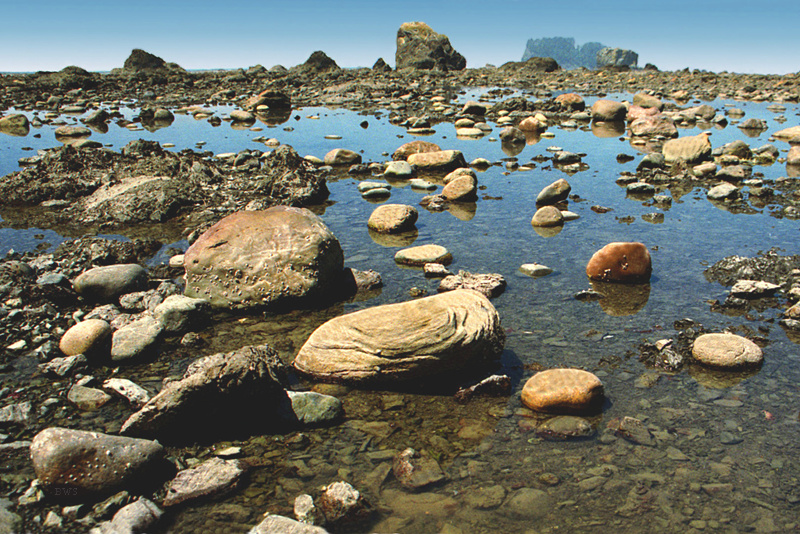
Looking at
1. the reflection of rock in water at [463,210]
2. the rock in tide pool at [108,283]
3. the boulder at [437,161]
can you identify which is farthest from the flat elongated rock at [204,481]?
the boulder at [437,161]

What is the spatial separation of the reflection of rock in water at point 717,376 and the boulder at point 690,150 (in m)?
10.4

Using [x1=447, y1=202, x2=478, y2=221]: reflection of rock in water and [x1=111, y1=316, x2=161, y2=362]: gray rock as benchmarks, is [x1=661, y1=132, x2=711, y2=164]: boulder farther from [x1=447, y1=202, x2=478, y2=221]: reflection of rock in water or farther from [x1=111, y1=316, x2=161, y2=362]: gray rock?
[x1=111, y1=316, x2=161, y2=362]: gray rock

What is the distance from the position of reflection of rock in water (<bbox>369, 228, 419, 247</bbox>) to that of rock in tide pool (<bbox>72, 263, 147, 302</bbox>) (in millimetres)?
3809

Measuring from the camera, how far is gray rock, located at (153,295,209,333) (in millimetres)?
6000

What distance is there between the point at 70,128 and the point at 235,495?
76.2 feet

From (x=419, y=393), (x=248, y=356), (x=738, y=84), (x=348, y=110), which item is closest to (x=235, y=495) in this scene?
(x=248, y=356)

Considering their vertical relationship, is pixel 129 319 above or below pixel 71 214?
below

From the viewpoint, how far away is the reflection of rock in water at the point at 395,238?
8.96 meters

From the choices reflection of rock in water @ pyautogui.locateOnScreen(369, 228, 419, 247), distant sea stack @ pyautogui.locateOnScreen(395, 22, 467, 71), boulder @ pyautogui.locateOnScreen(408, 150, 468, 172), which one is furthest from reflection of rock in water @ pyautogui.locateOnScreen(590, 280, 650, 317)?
distant sea stack @ pyautogui.locateOnScreen(395, 22, 467, 71)

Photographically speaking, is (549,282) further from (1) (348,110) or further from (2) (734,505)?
(1) (348,110)

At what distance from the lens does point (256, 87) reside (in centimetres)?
4291

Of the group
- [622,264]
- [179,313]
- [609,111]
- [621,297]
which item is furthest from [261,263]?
[609,111]

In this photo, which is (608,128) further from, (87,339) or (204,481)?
(204,481)

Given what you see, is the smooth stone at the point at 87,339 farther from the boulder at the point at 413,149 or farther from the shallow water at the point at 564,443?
the boulder at the point at 413,149
